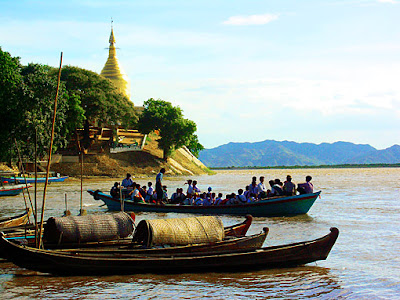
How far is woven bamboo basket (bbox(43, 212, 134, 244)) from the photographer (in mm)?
12672

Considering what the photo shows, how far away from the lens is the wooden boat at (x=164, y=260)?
11.1 m

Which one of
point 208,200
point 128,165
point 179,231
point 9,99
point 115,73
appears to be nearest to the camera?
point 179,231

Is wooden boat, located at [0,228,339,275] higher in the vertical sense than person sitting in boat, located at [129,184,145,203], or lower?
lower

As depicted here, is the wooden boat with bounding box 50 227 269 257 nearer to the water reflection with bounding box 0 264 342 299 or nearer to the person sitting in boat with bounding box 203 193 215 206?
the water reflection with bounding box 0 264 342 299

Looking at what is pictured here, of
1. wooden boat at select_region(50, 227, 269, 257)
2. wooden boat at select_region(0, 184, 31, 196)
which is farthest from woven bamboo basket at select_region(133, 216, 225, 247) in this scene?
wooden boat at select_region(0, 184, 31, 196)

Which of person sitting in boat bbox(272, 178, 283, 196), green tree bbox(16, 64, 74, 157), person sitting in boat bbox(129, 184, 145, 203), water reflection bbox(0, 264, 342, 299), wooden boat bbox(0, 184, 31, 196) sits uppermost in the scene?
green tree bbox(16, 64, 74, 157)

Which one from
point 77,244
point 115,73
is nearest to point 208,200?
point 77,244

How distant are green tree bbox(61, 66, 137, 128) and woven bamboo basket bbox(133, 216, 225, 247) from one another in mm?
41993

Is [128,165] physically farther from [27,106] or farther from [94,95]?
[27,106]

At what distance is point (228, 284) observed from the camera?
1126cm

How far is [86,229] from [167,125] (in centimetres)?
5313

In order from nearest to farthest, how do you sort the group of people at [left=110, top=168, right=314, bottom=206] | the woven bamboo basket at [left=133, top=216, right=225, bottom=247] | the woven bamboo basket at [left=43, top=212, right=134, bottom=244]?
the woven bamboo basket at [left=133, top=216, right=225, bottom=247]
the woven bamboo basket at [left=43, top=212, right=134, bottom=244]
the group of people at [left=110, top=168, right=314, bottom=206]

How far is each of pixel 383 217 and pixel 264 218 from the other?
Answer: 5281 mm

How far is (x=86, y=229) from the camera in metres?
12.9
